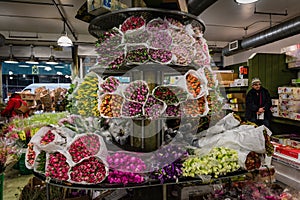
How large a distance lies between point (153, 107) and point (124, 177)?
402mm

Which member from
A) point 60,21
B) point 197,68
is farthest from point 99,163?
A: point 60,21

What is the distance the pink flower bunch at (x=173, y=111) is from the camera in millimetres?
1376

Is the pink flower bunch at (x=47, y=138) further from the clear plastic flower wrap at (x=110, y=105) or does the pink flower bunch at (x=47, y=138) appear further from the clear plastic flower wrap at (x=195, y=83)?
the clear plastic flower wrap at (x=195, y=83)

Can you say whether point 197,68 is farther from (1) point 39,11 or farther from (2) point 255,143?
(1) point 39,11

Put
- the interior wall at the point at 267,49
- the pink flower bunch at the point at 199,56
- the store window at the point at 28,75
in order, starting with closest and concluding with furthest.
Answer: the pink flower bunch at the point at 199,56, the interior wall at the point at 267,49, the store window at the point at 28,75

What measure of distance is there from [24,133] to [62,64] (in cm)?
578

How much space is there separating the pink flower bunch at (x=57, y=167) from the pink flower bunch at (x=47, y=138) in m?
0.08

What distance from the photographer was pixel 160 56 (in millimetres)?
1353

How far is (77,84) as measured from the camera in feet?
5.06

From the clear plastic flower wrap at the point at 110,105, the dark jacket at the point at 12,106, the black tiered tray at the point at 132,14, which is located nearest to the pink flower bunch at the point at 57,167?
the clear plastic flower wrap at the point at 110,105

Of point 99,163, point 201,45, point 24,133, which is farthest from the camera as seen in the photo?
point 24,133

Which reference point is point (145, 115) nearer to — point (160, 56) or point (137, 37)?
point (160, 56)

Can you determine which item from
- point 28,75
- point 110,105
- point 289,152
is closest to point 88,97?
point 110,105

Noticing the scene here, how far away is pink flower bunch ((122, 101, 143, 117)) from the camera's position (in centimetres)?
134
